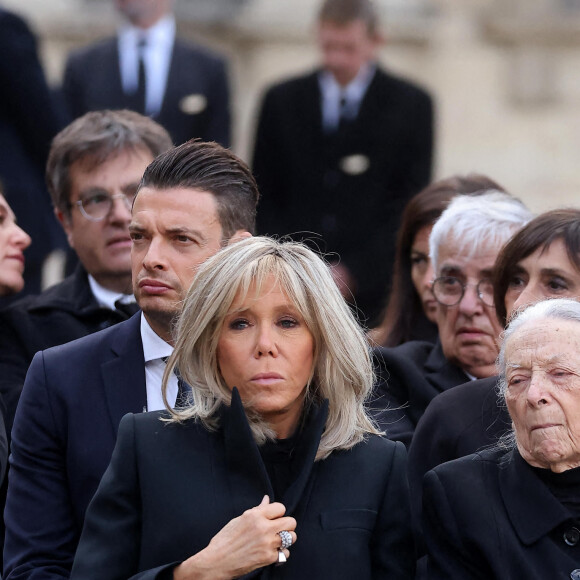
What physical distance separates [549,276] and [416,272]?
1167 millimetres

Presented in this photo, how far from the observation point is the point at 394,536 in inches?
159

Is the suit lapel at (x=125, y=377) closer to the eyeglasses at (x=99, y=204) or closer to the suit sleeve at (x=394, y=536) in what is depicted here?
the suit sleeve at (x=394, y=536)

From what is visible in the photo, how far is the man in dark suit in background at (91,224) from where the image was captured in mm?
5402

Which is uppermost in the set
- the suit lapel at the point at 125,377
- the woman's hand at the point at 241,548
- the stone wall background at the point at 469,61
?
the suit lapel at the point at 125,377

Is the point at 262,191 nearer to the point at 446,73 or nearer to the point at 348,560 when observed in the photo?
the point at 348,560

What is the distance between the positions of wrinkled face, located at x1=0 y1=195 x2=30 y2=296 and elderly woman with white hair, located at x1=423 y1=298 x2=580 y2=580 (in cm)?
184

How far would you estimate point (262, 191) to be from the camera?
7.59 meters

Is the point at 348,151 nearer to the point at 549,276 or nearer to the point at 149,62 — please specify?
the point at 149,62

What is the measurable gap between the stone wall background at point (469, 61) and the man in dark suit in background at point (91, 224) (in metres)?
10.4

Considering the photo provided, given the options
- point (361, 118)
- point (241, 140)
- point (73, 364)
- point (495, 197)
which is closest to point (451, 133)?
point (241, 140)

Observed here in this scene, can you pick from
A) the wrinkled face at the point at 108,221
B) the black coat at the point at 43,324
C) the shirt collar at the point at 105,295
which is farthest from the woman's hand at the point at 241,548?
the wrinkled face at the point at 108,221

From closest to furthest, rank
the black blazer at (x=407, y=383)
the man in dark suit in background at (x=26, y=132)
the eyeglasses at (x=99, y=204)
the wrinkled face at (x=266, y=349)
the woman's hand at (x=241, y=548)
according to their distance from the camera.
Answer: the woman's hand at (x=241, y=548) < the wrinkled face at (x=266, y=349) < the black blazer at (x=407, y=383) < the eyeglasses at (x=99, y=204) < the man in dark suit in background at (x=26, y=132)

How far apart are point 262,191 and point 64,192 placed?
192cm

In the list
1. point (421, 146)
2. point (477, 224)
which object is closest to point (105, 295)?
point (477, 224)
